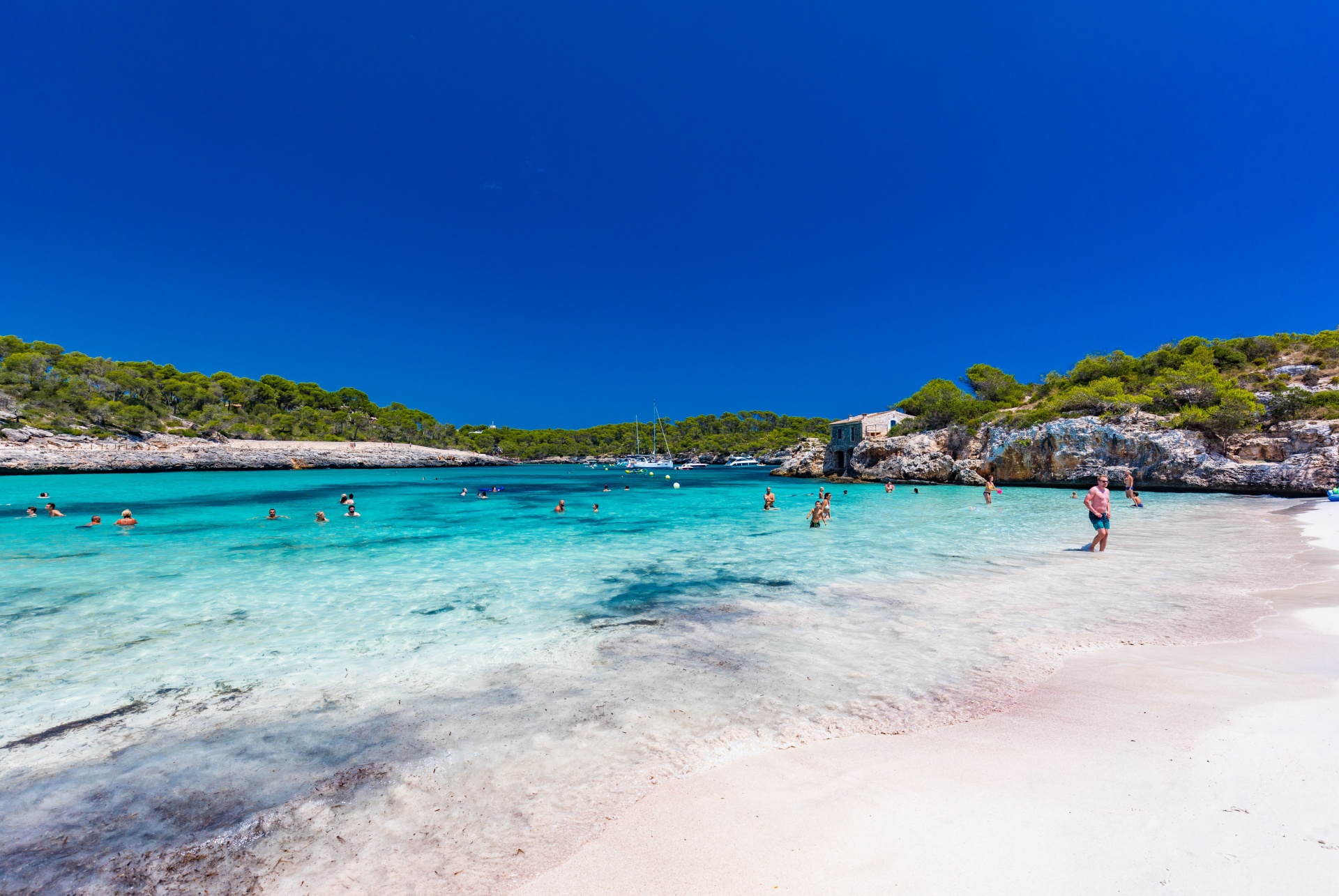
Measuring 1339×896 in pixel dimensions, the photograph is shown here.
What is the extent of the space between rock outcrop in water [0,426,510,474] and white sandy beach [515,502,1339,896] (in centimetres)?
7828

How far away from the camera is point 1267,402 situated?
1188 inches

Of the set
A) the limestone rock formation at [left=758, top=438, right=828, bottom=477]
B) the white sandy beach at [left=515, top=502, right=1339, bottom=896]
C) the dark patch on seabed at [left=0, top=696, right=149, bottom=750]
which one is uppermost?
the limestone rock formation at [left=758, top=438, right=828, bottom=477]

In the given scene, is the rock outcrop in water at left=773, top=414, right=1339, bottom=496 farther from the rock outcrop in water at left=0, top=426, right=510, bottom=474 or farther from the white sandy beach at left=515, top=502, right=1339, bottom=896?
the rock outcrop in water at left=0, top=426, right=510, bottom=474

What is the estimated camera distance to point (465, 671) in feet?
19.3

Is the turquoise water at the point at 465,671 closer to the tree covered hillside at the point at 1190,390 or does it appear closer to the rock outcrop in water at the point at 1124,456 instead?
the rock outcrop in water at the point at 1124,456

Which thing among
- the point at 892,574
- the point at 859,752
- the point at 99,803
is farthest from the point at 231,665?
the point at 892,574

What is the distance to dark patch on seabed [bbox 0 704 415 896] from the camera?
9.19ft

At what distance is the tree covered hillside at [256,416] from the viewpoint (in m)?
64.1

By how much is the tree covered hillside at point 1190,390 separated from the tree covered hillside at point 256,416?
62010mm

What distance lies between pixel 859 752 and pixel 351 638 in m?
6.47

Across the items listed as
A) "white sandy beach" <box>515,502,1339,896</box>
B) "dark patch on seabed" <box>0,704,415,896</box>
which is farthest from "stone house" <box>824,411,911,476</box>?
"dark patch on seabed" <box>0,704,415,896</box>

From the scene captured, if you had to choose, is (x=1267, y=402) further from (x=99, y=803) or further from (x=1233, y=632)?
(x=99, y=803)

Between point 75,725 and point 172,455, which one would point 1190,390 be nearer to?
point 75,725

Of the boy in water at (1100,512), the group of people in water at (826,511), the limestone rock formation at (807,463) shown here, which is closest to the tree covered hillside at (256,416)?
the limestone rock formation at (807,463)
